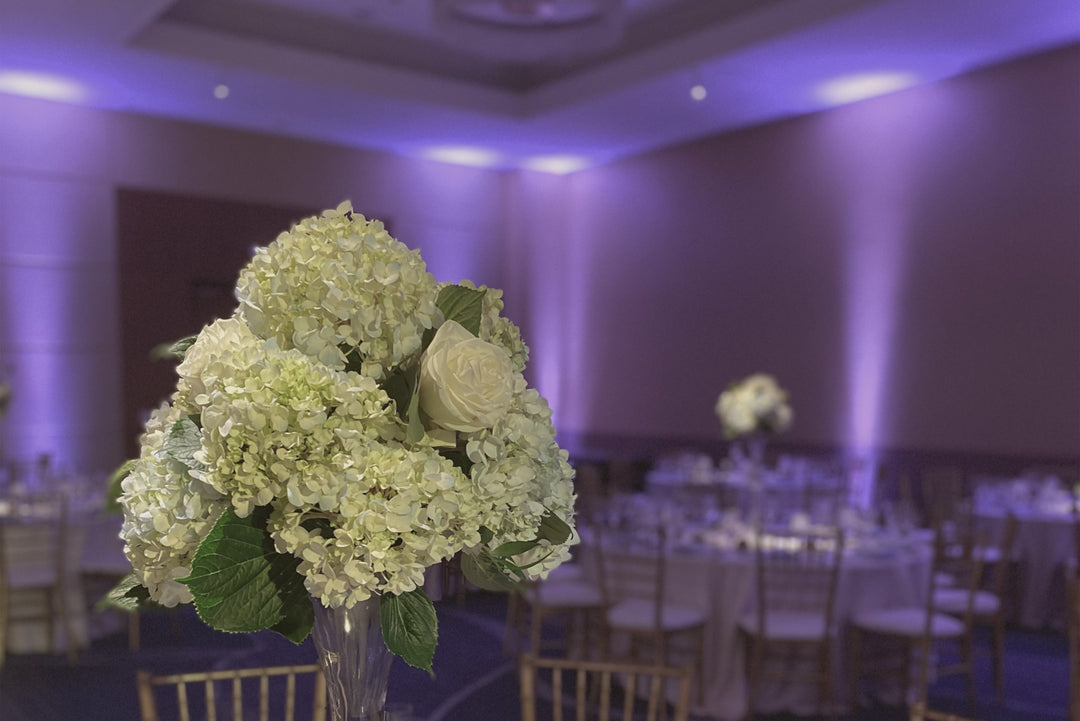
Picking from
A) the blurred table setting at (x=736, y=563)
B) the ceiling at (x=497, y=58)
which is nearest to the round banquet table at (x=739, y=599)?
the blurred table setting at (x=736, y=563)

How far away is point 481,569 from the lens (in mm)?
1042

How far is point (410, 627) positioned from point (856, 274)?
8.11 meters

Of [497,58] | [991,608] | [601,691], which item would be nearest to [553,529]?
[601,691]

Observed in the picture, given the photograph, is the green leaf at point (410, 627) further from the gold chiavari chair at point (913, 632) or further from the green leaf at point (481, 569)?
the gold chiavari chair at point (913, 632)

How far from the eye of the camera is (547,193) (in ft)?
36.4

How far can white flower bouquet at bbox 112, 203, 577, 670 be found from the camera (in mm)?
896

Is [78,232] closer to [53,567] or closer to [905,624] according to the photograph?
[53,567]

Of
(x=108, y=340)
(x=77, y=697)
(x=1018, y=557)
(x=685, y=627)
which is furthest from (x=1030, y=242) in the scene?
(x=108, y=340)

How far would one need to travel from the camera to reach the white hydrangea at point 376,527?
0.90m

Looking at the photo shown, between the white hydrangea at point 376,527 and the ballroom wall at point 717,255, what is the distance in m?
7.33

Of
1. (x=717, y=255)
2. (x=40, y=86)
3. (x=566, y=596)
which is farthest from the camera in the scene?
(x=717, y=255)

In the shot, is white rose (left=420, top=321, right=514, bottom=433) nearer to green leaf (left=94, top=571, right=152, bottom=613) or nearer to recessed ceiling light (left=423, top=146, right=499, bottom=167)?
green leaf (left=94, top=571, right=152, bottom=613)

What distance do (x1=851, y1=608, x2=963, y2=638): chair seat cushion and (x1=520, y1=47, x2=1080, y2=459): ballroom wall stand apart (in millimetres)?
3221

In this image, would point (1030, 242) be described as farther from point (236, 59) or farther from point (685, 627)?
point (236, 59)
